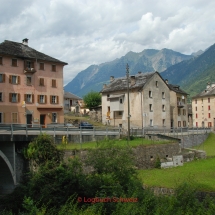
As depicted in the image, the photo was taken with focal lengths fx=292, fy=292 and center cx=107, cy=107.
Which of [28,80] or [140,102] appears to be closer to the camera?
[28,80]

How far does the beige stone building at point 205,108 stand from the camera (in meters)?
84.2

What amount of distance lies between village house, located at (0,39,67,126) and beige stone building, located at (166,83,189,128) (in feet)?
96.5

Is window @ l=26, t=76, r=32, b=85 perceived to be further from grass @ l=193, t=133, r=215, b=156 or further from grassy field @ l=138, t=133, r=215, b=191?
grass @ l=193, t=133, r=215, b=156

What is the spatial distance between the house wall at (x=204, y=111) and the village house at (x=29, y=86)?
5131 centimetres

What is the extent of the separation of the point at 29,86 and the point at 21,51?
5.60 metres

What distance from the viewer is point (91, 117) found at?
69750 millimetres

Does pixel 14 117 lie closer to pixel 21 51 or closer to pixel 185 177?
pixel 21 51

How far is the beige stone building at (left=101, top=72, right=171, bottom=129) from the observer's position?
5575cm

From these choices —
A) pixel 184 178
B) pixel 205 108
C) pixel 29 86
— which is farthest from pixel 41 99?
pixel 205 108

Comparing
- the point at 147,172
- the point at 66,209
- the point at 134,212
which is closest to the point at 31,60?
the point at 147,172

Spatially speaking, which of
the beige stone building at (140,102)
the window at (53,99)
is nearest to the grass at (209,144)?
the beige stone building at (140,102)

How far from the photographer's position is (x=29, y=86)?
45.4m

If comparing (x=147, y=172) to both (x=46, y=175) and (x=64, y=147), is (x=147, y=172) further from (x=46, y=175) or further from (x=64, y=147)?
(x=46, y=175)

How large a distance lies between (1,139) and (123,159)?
944cm
